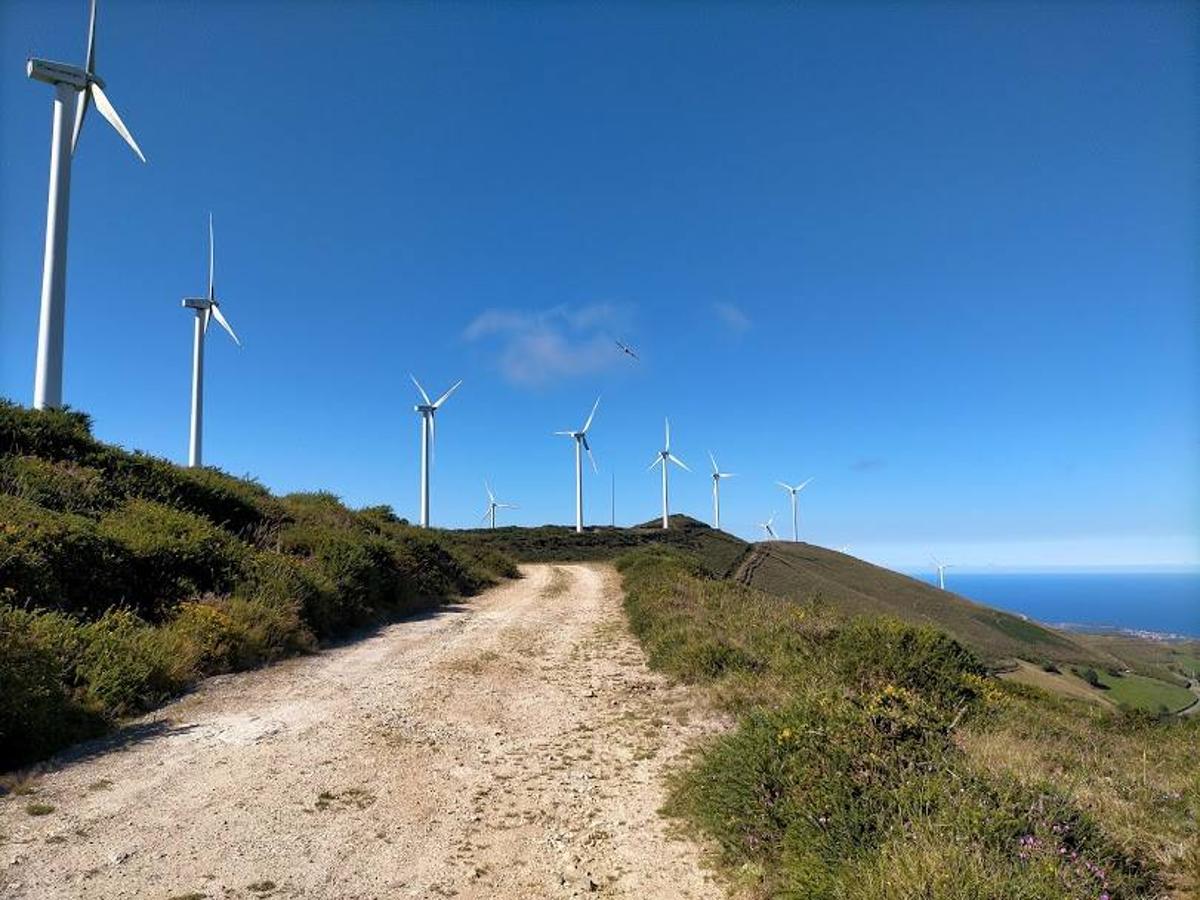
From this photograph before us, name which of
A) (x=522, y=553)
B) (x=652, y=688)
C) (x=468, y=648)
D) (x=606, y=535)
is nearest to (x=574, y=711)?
(x=652, y=688)

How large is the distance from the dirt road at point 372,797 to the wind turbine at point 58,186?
1879 cm

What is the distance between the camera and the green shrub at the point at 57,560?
10266 mm

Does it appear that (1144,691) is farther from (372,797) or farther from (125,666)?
(125,666)

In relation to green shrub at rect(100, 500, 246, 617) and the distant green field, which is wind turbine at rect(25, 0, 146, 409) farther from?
the distant green field

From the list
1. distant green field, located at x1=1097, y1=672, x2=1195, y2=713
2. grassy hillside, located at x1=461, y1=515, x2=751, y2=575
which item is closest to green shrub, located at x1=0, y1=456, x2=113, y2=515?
grassy hillside, located at x1=461, y1=515, x2=751, y2=575

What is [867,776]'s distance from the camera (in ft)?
17.0

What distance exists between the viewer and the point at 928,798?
467 cm

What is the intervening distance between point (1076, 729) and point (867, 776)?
6.14 meters

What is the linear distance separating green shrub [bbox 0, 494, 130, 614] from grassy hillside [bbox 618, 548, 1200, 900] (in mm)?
9870

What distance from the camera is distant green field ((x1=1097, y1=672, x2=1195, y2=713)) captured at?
170ft

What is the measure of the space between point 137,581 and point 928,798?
1320cm

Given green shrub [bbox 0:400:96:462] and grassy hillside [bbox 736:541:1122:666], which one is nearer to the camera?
green shrub [bbox 0:400:96:462]

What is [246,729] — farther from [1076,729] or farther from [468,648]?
[1076,729]

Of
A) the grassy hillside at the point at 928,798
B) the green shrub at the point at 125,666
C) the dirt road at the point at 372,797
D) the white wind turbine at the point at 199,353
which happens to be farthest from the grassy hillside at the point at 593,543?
the grassy hillside at the point at 928,798
